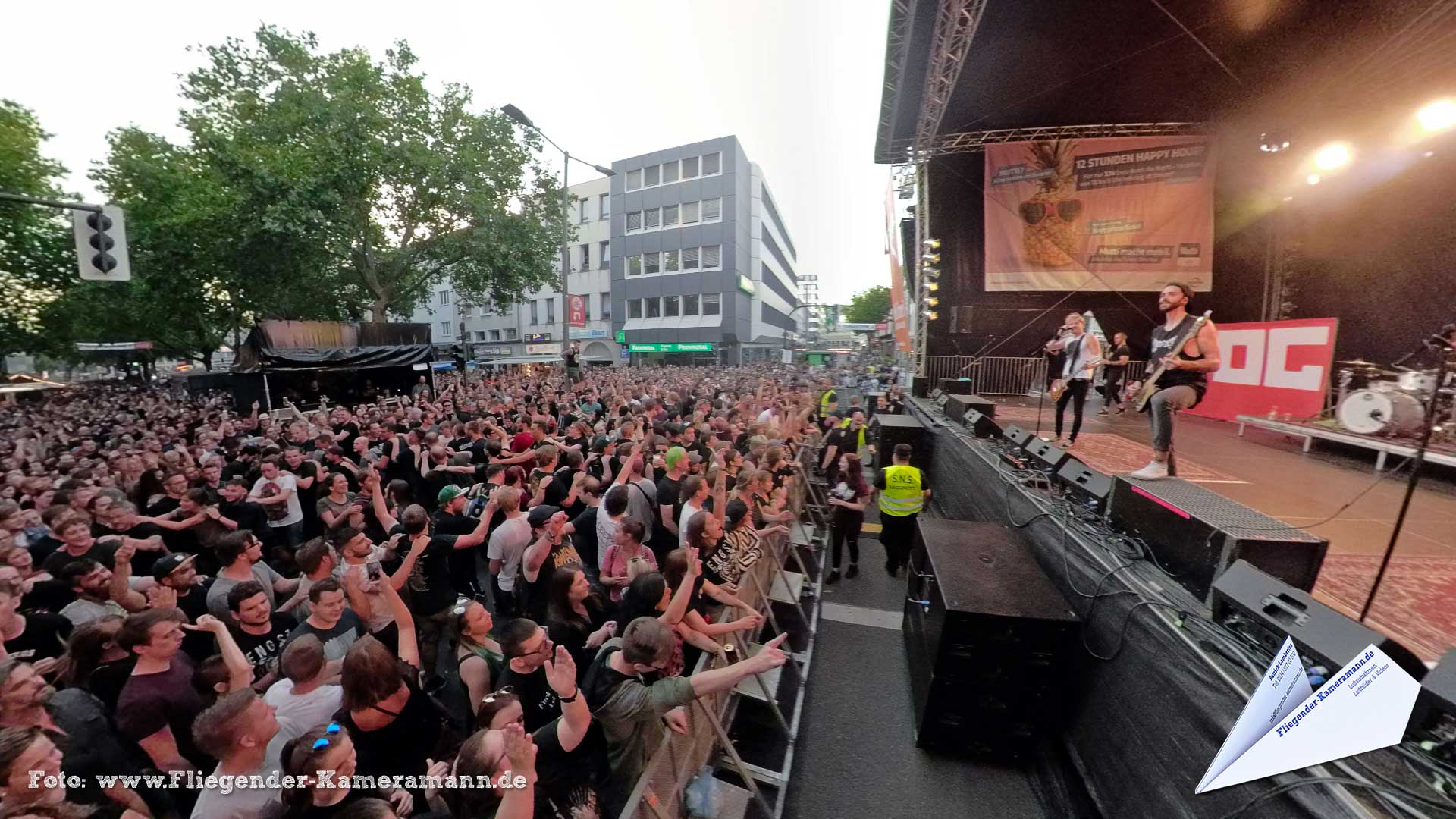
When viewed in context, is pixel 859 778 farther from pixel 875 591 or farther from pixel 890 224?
pixel 890 224

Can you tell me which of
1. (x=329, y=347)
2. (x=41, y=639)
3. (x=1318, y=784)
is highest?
(x=329, y=347)

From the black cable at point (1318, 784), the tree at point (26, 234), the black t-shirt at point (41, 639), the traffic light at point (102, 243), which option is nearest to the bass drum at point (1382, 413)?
the black cable at point (1318, 784)

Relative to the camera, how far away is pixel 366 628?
3510 millimetres

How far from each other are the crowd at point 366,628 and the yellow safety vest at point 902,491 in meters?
0.45

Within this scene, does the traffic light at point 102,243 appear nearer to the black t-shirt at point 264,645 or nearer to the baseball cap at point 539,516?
the black t-shirt at point 264,645

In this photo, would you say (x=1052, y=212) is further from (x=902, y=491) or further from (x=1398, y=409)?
(x=902, y=491)

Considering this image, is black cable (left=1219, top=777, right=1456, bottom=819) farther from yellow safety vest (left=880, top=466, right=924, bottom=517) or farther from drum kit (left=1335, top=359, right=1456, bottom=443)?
drum kit (left=1335, top=359, right=1456, bottom=443)

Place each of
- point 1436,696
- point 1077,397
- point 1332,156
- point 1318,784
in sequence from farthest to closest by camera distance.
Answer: point 1332,156
point 1077,397
point 1318,784
point 1436,696

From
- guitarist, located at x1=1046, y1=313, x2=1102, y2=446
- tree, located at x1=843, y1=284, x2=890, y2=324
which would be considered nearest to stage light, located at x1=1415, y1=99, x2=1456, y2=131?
guitarist, located at x1=1046, y1=313, x2=1102, y2=446

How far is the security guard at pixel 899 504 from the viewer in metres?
6.84

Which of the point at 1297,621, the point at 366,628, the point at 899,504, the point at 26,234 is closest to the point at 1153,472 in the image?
the point at 899,504

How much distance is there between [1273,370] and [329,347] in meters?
23.7

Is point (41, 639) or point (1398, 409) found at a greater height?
point (1398, 409)

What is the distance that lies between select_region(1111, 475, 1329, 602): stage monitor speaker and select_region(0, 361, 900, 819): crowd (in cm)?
293
